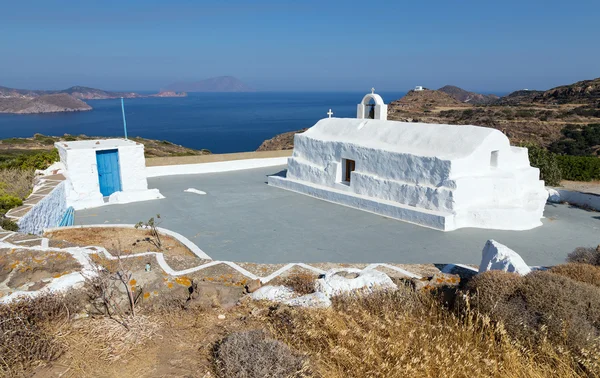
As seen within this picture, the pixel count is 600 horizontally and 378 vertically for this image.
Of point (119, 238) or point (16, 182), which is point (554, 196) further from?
point (16, 182)

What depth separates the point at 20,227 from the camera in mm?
8602

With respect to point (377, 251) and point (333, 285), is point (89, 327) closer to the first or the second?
point (333, 285)

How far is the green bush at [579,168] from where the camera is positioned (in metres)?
16.7

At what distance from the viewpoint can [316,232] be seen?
11.0 m

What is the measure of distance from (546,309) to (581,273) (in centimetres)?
161

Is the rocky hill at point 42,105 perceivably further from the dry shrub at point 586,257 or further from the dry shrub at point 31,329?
the dry shrub at point 586,257

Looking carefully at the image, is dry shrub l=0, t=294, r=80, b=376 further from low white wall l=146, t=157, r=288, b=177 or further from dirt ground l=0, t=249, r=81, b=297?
low white wall l=146, t=157, r=288, b=177

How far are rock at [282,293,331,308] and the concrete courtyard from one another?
3719mm

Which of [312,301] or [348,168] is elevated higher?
[348,168]

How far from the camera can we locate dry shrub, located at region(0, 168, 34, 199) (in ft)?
38.1

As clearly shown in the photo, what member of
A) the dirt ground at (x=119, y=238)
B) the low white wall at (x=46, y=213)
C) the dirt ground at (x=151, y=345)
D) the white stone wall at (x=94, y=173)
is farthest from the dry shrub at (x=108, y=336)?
the white stone wall at (x=94, y=173)

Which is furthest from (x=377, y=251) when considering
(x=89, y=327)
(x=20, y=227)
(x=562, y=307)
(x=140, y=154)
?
(x=140, y=154)

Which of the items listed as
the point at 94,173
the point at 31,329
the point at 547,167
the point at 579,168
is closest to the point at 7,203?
the point at 94,173

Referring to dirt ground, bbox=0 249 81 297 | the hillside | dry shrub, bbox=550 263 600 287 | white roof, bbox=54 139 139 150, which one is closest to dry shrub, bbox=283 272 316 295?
dirt ground, bbox=0 249 81 297
